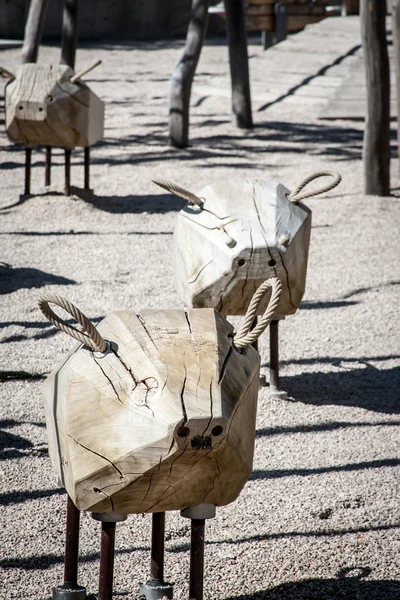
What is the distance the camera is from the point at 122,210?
7199mm

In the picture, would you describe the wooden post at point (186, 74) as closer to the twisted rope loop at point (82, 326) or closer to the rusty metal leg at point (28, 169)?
the rusty metal leg at point (28, 169)

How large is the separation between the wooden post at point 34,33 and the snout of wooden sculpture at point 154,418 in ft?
24.2

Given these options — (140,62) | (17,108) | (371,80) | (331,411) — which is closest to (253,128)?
(371,80)

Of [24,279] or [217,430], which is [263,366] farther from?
[217,430]

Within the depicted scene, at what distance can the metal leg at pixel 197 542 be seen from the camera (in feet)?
6.89

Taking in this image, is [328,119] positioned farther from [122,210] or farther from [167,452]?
[167,452]

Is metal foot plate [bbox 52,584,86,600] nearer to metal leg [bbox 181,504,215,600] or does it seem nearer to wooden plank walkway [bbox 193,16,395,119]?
metal leg [bbox 181,504,215,600]

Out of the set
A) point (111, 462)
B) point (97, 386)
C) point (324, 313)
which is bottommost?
point (324, 313)

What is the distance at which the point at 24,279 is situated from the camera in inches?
216

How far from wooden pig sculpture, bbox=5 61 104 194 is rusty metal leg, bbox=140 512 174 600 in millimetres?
4859

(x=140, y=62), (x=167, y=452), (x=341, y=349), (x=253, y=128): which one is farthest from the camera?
(x=140, y=62)

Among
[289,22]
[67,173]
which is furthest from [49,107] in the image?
[289,22]

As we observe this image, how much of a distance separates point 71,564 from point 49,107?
4.85 metres

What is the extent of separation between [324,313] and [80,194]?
120 inches
